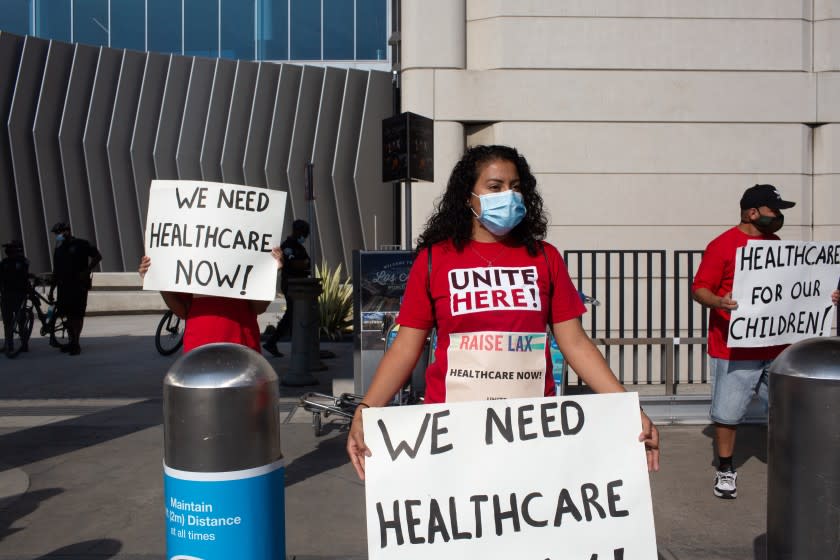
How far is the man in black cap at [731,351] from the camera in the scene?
210 inches

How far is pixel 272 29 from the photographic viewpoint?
33719 millimetres

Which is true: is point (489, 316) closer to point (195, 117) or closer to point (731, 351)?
point (731, 351)

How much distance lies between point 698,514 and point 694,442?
1.89 meters

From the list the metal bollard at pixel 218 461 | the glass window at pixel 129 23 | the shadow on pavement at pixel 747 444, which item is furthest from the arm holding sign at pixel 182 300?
the glass window at pixel 129 23

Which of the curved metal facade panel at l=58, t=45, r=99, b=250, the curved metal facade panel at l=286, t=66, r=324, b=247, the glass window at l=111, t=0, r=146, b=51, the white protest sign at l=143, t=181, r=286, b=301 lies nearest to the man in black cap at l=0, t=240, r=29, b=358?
the white protest sign at l=143, t=181, r=286, b=301

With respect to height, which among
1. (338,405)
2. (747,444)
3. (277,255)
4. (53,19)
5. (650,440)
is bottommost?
(747,444)

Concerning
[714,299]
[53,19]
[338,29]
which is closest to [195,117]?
[338,29]

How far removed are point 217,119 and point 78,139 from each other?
12.6 feet

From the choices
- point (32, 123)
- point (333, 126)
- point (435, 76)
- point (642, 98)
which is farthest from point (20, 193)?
point (642, 98)

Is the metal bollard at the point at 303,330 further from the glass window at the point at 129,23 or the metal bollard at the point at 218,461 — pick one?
the glass window at the point at 129,23

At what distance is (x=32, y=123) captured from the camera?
22.2m

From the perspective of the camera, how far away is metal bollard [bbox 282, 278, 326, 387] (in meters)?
9.55

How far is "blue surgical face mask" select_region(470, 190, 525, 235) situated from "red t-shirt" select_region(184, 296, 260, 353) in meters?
2.17

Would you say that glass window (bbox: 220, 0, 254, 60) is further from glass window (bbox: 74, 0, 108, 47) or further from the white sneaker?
the white sneaker
